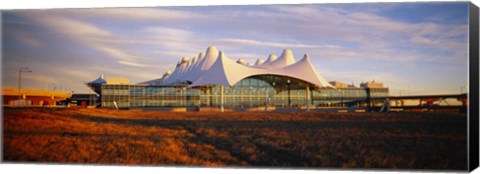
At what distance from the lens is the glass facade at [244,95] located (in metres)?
27.5

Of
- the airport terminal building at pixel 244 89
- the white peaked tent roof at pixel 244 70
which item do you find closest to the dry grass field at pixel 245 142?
the white peaked tent roof at pixel 244 70

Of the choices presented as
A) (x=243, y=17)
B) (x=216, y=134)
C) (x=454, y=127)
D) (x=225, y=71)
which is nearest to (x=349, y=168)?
(x=454, y=127)

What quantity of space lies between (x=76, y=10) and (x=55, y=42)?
135 cm

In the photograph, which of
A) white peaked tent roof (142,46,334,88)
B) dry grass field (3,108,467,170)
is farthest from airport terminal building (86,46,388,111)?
dry grass field (3,108,467,170)

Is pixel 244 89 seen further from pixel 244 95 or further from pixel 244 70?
pixel 244 70

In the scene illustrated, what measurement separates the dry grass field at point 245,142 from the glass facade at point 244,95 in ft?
40.8

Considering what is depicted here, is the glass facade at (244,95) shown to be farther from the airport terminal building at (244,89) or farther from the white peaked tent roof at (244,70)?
the white peaked tent roof at (244,70)

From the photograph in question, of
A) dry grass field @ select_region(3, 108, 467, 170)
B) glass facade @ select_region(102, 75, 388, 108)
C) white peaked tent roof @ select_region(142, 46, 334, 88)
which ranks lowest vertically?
dry grass field @ select_region(3, 108, 467, 170)

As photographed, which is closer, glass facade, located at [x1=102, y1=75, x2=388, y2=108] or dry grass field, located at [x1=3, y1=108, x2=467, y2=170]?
dry grass field, located at [x1=3, y1=108, x2=467, y2=170]

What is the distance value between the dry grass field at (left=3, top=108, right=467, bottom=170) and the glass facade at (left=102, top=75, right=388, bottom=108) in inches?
489

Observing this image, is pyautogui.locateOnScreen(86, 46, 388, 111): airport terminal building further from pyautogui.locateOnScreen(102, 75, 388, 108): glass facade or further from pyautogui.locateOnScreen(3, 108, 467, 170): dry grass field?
pyautogui.locateOnScreen(3, 108, 467, 170): dry grass field

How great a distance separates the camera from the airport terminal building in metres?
26.6

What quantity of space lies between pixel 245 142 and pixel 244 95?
15.6 m

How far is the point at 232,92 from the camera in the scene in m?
28.4
